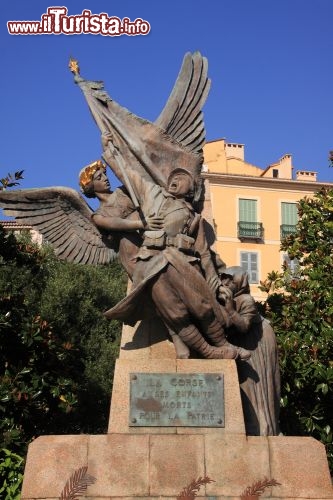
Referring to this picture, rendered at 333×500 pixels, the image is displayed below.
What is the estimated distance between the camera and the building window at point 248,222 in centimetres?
4253

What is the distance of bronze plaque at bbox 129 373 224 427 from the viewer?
6.58 metres

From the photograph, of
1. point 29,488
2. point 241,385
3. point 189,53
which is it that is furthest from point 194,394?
point 189,53

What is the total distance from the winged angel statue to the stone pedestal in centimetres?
91

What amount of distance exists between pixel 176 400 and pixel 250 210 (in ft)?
122

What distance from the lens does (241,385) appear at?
7.41m

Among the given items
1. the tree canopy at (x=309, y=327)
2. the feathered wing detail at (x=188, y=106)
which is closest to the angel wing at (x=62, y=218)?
the feathered wing detail at (x=188, y=106)

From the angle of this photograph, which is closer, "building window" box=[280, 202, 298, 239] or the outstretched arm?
the outstretched arm

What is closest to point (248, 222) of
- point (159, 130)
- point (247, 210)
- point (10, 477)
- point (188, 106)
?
point (247, 210)

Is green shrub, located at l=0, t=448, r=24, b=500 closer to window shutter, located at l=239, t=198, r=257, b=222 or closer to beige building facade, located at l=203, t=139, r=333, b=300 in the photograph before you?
beige building facade, located at l=203, t=139, r=333, b=300

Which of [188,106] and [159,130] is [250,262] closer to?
[188,106]

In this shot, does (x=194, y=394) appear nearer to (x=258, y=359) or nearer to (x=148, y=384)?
(x=148, y=384)

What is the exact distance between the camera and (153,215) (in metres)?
7.40

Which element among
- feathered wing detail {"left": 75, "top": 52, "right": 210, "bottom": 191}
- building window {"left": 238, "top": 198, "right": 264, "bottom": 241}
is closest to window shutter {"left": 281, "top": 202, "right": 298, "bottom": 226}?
building window {"left": 238, "top": 198, "right": 264, "bottom": 241}

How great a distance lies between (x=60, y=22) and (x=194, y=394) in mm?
8378
